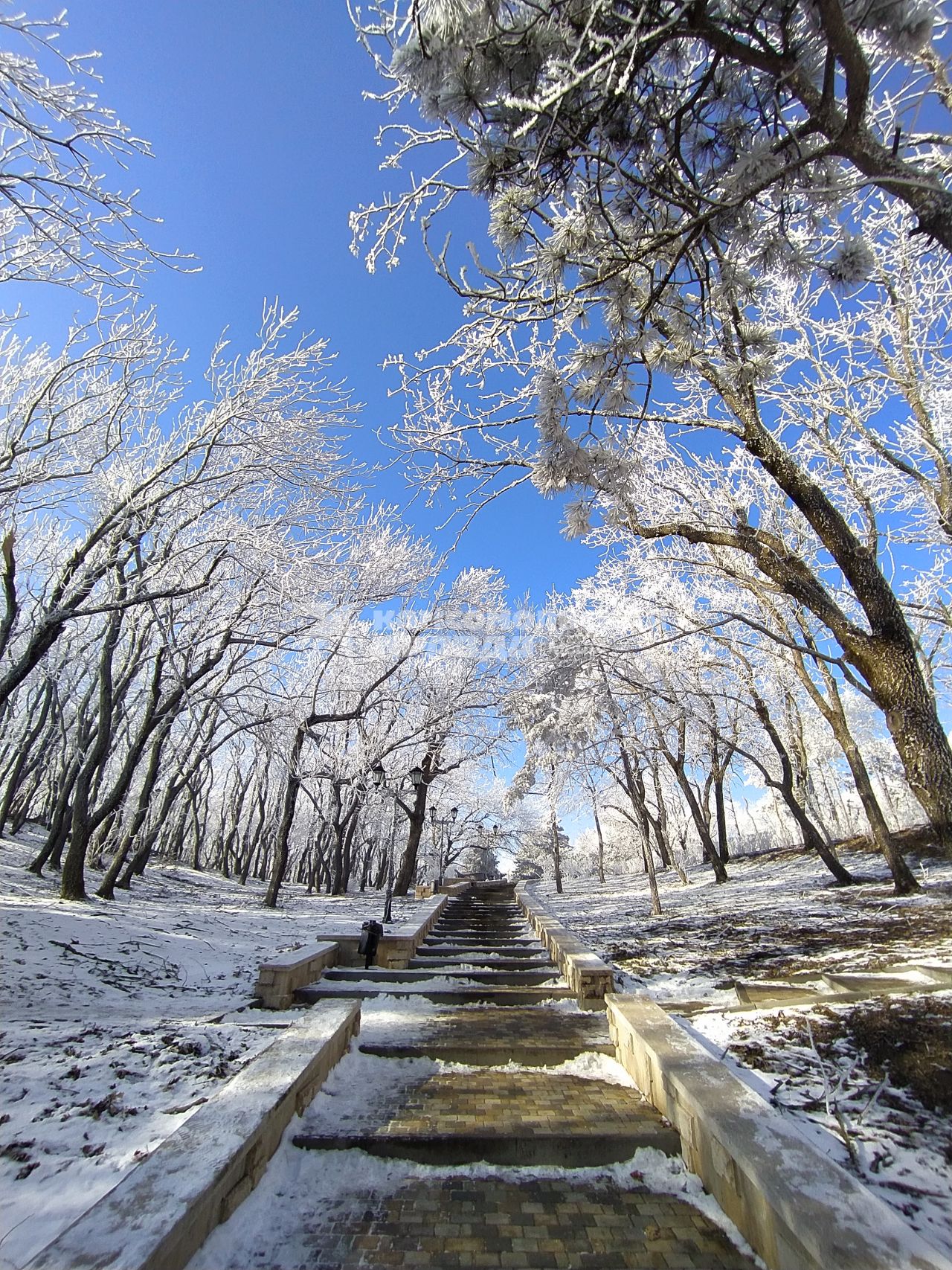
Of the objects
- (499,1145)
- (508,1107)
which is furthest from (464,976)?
(499,1145)

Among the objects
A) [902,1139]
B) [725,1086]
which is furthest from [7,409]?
[902,1139]

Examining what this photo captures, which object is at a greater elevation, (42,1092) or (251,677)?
(251,677)

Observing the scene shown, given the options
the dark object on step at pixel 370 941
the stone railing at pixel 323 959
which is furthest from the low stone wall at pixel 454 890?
the dark object on step at pixel 370 941

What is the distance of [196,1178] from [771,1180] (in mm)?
2272

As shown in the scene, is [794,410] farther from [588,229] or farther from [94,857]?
[94,857]

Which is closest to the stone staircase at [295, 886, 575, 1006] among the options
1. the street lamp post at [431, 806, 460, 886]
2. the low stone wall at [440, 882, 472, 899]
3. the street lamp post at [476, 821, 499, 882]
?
the low stone wall at [440, 882, 472, 899]

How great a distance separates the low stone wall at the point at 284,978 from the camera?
5.57 metres

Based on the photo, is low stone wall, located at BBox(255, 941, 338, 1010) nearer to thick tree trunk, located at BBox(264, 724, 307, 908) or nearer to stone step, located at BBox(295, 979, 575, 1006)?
stone step, located at BBox(295, 979, 575, 1006)

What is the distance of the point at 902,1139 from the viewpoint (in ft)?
9.24

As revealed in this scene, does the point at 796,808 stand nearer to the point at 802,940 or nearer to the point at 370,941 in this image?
the point at 802,940

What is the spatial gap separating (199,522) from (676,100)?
37.4 feet

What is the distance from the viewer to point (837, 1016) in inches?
172

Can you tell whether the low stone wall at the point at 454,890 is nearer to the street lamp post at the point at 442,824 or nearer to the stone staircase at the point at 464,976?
the street lamp post at the point at 442,824

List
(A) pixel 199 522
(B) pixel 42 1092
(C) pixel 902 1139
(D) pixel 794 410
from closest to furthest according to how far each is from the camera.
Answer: (C) pixel 902 1139 → (B) pixel 42 1092 → (D) pixel 794 410 → (A) pixel 199 522
